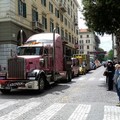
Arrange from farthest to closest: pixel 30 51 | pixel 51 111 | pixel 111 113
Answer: pixel 30 51, pixel 51 111, pixel 111 113

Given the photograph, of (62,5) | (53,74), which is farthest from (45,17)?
(53,74)

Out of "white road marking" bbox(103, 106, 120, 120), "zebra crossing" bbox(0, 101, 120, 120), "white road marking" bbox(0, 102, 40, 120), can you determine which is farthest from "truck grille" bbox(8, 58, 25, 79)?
"white road marking" bbox(103, 106, 120, 120)

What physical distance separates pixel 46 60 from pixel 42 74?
162cm

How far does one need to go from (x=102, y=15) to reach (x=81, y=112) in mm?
13055

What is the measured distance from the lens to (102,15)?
75.0 ft

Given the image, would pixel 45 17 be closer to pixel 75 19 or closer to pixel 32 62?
pixel 32 62

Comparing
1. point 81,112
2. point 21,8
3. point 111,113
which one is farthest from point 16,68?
point 21,8

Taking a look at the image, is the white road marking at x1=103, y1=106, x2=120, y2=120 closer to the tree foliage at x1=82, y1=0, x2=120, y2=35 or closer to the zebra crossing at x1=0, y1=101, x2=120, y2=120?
the zebra crossing at x1=0, y1=101, x2=120, y2=120

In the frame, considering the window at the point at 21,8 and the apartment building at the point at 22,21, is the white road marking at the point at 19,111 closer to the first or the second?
the apartment building at the point at 22,21

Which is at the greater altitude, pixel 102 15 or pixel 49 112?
pixel 102 15

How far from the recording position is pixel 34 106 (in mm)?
12562

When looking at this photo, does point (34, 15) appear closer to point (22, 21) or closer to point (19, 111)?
point (22, 21)

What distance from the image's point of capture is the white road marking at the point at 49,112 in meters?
10.1

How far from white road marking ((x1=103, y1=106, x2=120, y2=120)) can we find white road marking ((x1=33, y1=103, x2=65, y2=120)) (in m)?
1.74
